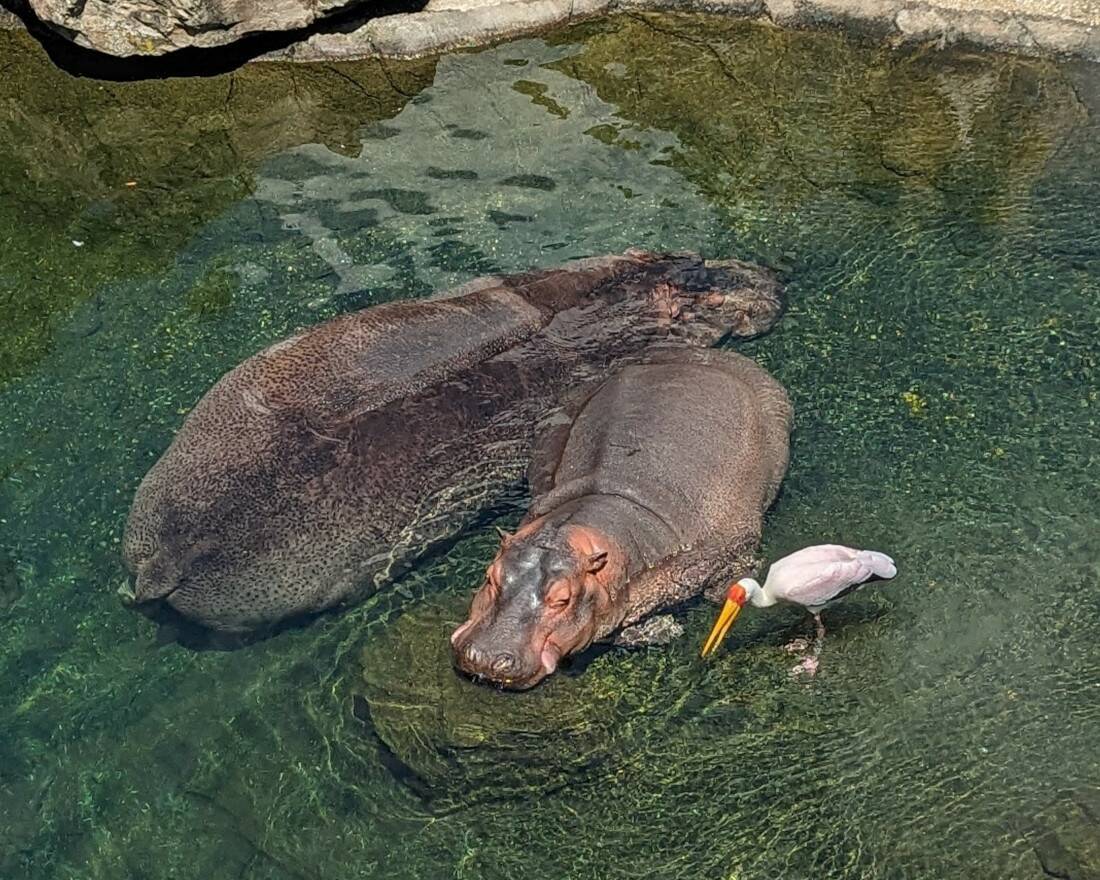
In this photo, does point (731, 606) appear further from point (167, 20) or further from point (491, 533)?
point (167, 20)

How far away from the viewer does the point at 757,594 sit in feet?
20.3

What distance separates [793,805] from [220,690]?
8.64ft

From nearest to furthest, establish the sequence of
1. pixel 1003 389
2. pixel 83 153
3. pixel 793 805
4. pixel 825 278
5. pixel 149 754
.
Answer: pixel 793 805 < pixel 149 754 < pixel 1003 389 < pixel 825 278 < pixel 83 153

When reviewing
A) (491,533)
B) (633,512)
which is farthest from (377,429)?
(633,512)

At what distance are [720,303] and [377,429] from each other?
90.0 inches

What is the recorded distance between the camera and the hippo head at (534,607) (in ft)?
19.1

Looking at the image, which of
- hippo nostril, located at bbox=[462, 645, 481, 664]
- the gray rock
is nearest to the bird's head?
hippo nostril, located at bbox=[462, 645, 481, 664]

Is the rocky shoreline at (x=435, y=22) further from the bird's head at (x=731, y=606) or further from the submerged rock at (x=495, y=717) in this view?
the bird's head at (x=731, y=606)

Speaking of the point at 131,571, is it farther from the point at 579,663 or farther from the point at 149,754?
the point at 579,663

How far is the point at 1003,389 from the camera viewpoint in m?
7.46

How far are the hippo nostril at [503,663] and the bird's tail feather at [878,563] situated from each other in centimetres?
162

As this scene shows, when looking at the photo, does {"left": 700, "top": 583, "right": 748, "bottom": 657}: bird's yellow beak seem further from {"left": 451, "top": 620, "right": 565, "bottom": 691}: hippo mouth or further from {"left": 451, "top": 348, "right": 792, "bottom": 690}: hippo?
{"left": 451, "top": 620, "right": 565, "bottom": 691}: hippo mouth

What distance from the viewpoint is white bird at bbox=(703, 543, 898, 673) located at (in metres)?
5.95

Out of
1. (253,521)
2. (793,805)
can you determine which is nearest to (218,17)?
(253,521)
